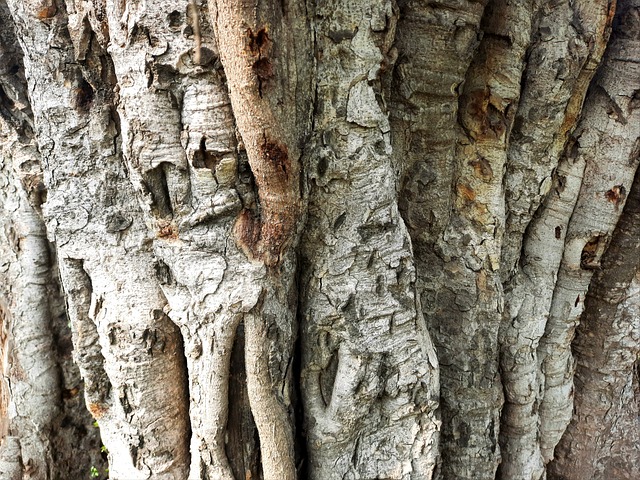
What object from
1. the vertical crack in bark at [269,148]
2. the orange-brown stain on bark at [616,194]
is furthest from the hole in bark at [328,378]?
the orange-brown stain on bark at [616,194]

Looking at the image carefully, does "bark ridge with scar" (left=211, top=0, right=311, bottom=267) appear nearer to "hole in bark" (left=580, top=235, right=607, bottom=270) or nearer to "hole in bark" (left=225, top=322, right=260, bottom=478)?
"hole in bark" (left=225, top=322, right=260, bottom=478)

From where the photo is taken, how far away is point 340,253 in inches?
71.8

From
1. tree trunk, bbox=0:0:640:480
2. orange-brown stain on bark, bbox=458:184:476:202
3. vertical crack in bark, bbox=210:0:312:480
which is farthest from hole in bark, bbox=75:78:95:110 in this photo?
orange-brown stain on bark, bbox=458:184:476:202

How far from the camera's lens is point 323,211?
1811 mm

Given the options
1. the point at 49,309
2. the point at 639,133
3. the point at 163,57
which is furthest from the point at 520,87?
the point at 49,309

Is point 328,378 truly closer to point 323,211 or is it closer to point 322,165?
point 323,211

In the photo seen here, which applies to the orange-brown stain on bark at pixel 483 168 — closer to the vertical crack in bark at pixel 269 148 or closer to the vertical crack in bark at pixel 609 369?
the vertical crack in bark at pixel 269 148

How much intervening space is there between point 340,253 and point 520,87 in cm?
98

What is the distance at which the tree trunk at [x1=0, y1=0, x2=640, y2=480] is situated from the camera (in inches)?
65.1

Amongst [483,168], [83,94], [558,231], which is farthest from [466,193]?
[83,94]

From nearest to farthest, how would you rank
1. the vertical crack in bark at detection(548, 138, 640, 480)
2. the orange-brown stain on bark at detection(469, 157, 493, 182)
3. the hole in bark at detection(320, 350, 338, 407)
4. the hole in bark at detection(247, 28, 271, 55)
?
the hole in bark at detection(247, 28, 271, 55)
the hole in bark at detection(320, 350, 338, 407)
the orange-brown stain on bark at detection(469, 157, 493, 182)
the vertical crack in bark at detection(548, 138, 640, 480)

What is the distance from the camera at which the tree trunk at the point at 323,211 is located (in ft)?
5.42

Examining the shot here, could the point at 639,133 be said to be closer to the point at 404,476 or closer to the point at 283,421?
the point at 404,476

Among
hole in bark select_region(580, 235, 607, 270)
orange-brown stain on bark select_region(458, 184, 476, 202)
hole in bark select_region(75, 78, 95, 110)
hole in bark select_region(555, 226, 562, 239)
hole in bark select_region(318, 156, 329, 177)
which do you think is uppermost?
hole in bark select_region(75, 78, 95, 110)
